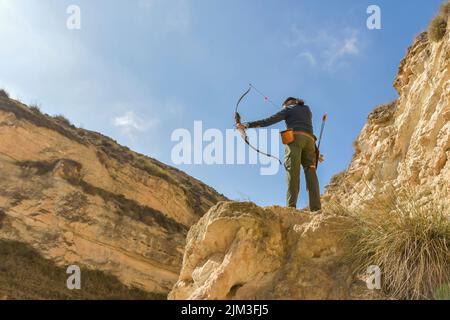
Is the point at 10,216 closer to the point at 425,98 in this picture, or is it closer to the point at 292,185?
the point at 292,185

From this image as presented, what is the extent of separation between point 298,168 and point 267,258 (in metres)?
2.15

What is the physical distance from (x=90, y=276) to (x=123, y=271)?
988 mm

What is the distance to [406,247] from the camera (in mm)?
3988

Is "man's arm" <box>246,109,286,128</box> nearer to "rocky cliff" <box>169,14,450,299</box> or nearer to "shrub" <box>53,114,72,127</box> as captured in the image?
"rocky cliff" <box>169,14,450,299</box>

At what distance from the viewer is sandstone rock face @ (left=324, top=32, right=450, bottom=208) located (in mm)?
8125

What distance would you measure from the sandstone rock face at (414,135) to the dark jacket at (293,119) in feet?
3.64

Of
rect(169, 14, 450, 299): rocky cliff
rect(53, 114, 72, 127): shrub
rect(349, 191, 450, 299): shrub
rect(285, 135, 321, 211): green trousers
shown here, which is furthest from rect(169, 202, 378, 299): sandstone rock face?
rect(53, 114, 72, 127): shrub

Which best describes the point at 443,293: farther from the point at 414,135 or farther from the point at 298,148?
the point at 414,135

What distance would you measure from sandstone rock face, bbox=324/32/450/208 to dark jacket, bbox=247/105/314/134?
111 cm

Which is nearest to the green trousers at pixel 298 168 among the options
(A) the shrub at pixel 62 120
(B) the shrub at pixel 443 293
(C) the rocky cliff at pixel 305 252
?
(C) the rocky cliff at pixel 305 252

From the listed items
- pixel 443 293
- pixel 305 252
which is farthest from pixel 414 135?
pixel 443 293

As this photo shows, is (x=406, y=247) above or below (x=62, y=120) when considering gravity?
below
